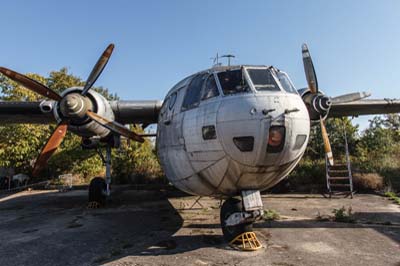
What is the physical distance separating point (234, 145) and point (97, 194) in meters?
8.74

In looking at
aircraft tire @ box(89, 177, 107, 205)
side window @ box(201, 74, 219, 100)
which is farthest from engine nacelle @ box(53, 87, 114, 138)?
side window @ box(201, 74, 219, 100)

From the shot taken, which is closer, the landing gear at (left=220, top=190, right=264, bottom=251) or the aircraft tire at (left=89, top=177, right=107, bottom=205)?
the landing gear at (left=220, top=190, right=264, bottom=251)

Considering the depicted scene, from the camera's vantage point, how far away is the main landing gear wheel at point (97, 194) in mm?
10815

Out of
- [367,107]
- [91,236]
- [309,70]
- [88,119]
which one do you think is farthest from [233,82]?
[367,107]

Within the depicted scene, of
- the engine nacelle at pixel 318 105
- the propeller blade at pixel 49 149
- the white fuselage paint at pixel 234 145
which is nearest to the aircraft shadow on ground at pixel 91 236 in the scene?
the white fuselage paint at pixel 234 145

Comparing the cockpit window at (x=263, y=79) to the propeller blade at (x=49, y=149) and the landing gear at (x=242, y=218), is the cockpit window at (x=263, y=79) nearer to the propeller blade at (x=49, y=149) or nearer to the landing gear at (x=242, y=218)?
the landing gear at (x=242, y=218)

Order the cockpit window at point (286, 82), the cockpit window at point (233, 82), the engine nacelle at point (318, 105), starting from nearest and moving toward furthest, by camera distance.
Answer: the cockpit window at point (233, 82) → the cockpit window at point (286, 82) → the engine nacelle at point (318, 105)

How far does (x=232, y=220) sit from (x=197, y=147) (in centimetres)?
167

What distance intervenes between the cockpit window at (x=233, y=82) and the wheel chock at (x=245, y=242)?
3009mm

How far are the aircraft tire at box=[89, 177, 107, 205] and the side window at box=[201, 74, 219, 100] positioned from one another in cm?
811

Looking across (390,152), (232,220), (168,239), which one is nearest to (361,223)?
(232,220)

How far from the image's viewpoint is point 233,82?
4887 millimetres

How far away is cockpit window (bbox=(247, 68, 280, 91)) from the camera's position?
470 cm

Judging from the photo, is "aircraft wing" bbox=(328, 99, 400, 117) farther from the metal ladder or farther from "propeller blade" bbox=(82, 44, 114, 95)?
"propeller blade" bbox=(82, 44, 114, 95)
